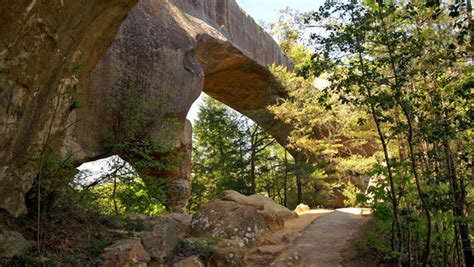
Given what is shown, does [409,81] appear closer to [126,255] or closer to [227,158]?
[126,255]

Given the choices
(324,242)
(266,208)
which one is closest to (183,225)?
(266,208)

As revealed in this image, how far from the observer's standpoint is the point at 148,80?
1083 centimetres

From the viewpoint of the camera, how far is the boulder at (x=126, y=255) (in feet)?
18.0

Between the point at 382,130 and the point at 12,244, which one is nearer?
the point at 12,244

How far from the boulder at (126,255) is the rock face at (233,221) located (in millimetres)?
3050

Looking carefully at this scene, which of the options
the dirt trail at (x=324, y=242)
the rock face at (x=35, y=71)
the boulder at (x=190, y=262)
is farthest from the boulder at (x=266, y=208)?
the rock face at (x=35, y=71)

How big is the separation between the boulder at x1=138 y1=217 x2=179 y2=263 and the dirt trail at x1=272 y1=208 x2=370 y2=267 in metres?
Result: 2.41

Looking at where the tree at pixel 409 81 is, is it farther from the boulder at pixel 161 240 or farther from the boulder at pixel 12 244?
the boulder at pixel 12 244

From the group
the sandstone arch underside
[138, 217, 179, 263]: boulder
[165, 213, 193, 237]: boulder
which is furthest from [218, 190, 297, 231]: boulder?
[138, 217, 179, 263]: boulder

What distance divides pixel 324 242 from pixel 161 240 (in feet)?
15.5

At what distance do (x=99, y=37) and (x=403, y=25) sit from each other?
16.6 ft

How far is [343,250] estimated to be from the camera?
902cm

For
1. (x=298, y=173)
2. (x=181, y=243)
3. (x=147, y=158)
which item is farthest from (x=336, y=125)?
(x=181, y=243)

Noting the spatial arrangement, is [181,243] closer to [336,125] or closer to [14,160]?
[14,160]
